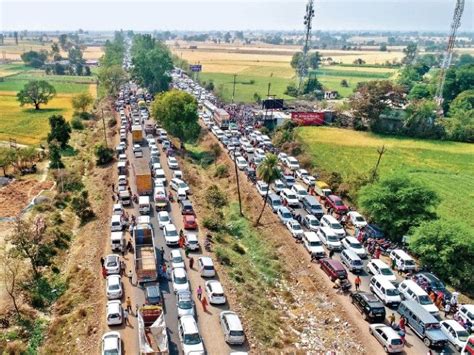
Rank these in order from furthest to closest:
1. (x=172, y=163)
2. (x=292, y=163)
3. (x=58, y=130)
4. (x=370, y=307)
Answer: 1. (x=58, y=130)
2. (x=292, y=163)
3. (x=172, y=163)
4. (x=370, y=307)

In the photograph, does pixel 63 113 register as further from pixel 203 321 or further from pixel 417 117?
pixel 203 321

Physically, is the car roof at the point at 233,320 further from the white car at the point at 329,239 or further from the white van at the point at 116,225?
the white van at the point at 116,225

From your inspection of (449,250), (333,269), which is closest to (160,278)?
(333,269)

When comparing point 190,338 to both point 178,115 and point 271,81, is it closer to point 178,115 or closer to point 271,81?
point 178,115

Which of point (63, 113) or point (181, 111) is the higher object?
point (181, 111)

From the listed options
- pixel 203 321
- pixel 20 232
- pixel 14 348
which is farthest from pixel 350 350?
pixel 20 232

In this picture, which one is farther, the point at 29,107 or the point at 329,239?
the point at 29,107
